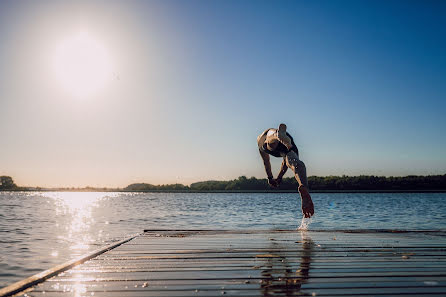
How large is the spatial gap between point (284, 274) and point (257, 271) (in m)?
0.42

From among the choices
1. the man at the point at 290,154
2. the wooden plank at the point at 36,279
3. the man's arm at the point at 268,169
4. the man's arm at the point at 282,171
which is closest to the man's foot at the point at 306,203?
the man at the point at 290,154

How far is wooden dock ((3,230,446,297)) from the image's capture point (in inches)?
180

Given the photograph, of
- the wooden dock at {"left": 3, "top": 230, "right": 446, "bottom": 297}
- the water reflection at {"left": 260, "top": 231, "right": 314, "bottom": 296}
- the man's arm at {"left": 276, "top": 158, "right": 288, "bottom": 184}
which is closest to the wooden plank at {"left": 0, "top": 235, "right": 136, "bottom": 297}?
the wooden dock at {"left": 3, "top": 230, "right": 446, "bottom": 297}

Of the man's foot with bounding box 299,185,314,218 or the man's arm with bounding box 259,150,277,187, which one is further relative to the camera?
the man's arm with bounding box 259,150,277,187

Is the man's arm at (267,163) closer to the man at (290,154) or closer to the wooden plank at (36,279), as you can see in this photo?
the man at (290,154)

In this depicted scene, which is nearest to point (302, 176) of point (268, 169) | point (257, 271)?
point (268, 169)

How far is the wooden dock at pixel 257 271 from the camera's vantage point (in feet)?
15.0

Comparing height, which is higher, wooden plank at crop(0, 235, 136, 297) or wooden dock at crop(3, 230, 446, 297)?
wooden plank at crop(0, 235, 136, 297)

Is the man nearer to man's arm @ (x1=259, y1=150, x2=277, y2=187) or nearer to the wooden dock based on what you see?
man's arm @ (x1=259, y1=150, x2=277, y2=187)

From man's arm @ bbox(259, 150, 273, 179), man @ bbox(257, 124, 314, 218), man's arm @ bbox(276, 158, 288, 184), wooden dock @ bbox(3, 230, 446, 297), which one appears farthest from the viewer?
man's arm @ bbox(259, 150, 273, 179)

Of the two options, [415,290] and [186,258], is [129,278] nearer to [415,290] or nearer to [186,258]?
[186,258]

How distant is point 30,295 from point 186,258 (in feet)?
9.81

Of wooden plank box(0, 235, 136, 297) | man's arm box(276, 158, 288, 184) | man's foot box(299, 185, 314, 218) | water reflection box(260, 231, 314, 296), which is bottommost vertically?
water reflection box(260, 231, 314, 296)

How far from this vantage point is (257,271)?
573 centimetres
